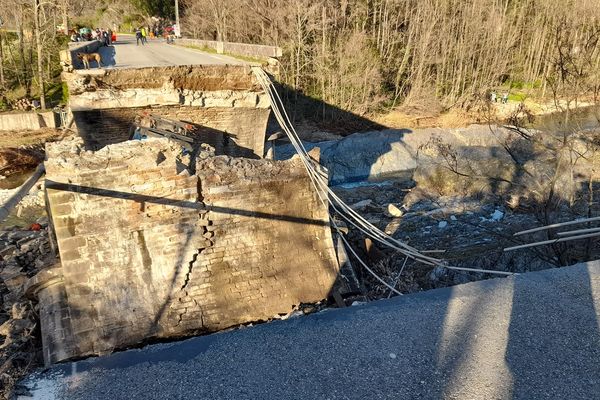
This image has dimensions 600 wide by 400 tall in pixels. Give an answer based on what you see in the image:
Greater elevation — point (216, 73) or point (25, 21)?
point (25, 21)

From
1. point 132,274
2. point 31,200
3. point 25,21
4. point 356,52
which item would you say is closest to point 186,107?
point 132,274

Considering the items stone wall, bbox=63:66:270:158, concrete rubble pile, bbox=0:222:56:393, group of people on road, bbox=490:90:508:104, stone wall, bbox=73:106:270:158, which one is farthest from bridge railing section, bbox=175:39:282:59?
group of people on road, bbox=490:90:508:104

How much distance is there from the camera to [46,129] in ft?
59.5

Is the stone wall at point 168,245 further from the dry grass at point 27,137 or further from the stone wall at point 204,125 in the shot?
the dry grass at point 27,137

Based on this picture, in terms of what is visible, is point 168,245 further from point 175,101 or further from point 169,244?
point 175,101

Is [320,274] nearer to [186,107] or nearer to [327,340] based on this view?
[327,340]

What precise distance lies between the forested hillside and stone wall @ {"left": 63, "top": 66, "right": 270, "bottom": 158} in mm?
13726

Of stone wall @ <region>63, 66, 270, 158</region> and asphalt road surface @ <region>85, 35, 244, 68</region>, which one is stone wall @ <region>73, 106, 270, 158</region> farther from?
asphalt road surface @ <region>85, 35, 244, 68</region>

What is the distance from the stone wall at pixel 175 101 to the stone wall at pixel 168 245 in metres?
3.09

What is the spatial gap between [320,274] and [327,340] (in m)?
3.19

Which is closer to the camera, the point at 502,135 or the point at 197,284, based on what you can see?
the point at 197,284

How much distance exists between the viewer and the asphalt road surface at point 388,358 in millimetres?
2484

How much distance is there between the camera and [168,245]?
17.3 ft

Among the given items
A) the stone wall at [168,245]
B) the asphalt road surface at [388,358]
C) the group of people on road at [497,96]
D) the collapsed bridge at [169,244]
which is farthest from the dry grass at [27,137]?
the group of people on road at [497,96]
